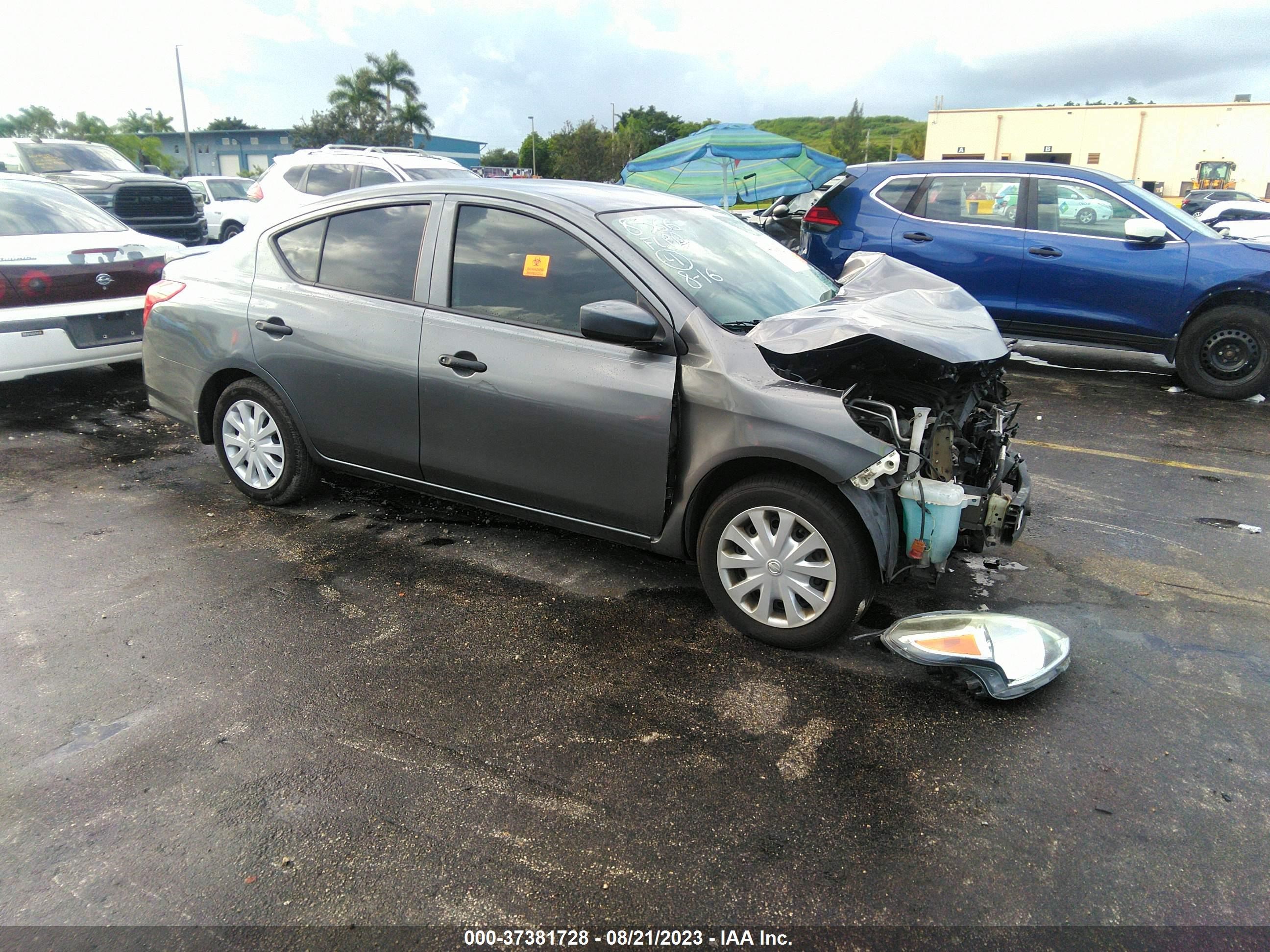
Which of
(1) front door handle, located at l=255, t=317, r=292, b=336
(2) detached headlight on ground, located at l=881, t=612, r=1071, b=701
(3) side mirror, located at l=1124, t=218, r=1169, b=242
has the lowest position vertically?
(2) detached headlight on ground, located at l=881, t=612, r=1071, b=701

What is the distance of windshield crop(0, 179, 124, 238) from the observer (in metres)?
6.67

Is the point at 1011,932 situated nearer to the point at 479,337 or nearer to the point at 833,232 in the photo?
the point at 479,337

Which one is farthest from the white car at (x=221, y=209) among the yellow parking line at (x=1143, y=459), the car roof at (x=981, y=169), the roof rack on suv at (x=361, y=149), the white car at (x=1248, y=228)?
the white car at (x=1248, y=228)

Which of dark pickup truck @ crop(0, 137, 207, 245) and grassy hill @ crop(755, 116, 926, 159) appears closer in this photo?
dark pickup truck @ crop(0, 137, 207, 245)

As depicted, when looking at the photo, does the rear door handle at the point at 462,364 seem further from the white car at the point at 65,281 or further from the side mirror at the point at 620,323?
the white car at the point at 65,281

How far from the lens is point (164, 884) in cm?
230

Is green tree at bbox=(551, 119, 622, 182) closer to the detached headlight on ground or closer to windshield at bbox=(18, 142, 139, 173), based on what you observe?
windshield at bbox=(18, 142, 139, 173)

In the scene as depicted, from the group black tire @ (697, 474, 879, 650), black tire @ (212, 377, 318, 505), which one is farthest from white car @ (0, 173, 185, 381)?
black tire @ (697, 474, 879, 650)

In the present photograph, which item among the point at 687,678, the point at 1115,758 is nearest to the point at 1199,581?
the point at 1115,758

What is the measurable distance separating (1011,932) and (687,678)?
1.37 metres

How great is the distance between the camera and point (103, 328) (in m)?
6.53

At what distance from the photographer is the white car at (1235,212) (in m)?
20.7

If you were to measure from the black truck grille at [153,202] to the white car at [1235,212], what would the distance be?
20616 mm

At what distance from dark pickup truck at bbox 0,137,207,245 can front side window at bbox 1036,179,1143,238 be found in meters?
11.5
